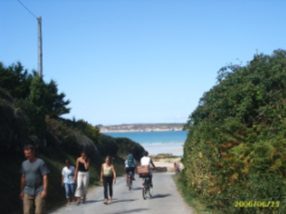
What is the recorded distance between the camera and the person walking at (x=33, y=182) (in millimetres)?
10555

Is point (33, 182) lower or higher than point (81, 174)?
lower

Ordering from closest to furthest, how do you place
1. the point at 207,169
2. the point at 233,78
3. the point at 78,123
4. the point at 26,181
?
the point at 26,181, the point at 207,169, the point at 233,78, the point at 78,123

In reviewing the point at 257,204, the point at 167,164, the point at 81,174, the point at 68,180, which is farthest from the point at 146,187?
the point at 167,164

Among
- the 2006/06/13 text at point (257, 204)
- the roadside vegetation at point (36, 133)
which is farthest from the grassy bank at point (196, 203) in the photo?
the roadside vegetation at point (36, 133)

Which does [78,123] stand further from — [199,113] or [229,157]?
[229,157]

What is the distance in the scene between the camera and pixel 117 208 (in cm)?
1705

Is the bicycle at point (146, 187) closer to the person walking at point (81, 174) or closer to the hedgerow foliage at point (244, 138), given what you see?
the hedgerow foliage at point (244, 138)

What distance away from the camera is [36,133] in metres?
27.9

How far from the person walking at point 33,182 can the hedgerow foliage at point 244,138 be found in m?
4.10

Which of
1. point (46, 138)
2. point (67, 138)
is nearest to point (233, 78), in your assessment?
point (46, 138)

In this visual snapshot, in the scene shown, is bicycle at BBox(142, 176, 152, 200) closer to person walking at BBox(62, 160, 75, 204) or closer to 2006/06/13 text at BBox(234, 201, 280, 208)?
person walking at BBox(62, 160, 75, 204)

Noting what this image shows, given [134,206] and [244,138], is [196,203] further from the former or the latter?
[244,138]

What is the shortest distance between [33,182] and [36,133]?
17613 millimetres

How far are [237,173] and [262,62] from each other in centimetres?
885
